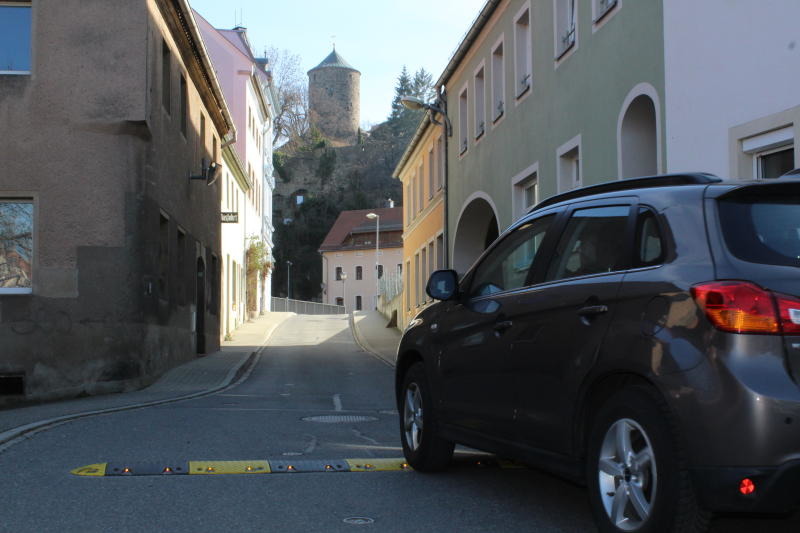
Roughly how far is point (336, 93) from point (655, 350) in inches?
5023

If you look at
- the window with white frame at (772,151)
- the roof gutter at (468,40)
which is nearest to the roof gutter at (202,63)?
the roof gutter at (468,40)

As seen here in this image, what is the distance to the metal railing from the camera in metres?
69.4

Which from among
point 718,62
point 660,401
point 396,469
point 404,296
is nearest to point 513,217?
point 718,62

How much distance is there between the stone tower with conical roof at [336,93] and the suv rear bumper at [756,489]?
Result: 404 feet

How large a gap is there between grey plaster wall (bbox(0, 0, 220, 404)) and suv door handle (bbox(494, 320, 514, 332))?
11696mm

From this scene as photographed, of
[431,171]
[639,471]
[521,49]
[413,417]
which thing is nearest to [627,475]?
[639,471]

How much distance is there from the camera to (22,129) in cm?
1623

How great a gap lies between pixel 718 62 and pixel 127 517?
874 cm

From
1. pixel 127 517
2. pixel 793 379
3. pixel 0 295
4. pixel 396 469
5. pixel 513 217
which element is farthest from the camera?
pixel 513 217

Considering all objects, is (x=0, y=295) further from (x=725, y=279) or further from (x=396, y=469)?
(x=725, y=279)

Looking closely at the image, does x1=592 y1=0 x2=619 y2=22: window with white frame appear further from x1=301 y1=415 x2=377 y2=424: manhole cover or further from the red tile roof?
the red tile roof

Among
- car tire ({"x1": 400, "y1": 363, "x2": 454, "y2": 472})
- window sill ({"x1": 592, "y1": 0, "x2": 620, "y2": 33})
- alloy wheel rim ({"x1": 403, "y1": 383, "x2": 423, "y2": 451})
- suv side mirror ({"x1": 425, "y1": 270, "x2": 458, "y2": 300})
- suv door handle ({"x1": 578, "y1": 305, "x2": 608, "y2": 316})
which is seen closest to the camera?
suv door handle ({"x1": 578, "y1": 305, "x2": 608, "y2": 316})

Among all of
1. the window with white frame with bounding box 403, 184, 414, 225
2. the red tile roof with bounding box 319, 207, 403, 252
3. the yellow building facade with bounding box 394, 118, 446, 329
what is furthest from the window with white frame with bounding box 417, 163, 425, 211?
the red tile roof with bounding box 319, 207, 403, 252

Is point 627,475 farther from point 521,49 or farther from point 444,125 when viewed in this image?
point 444,125
